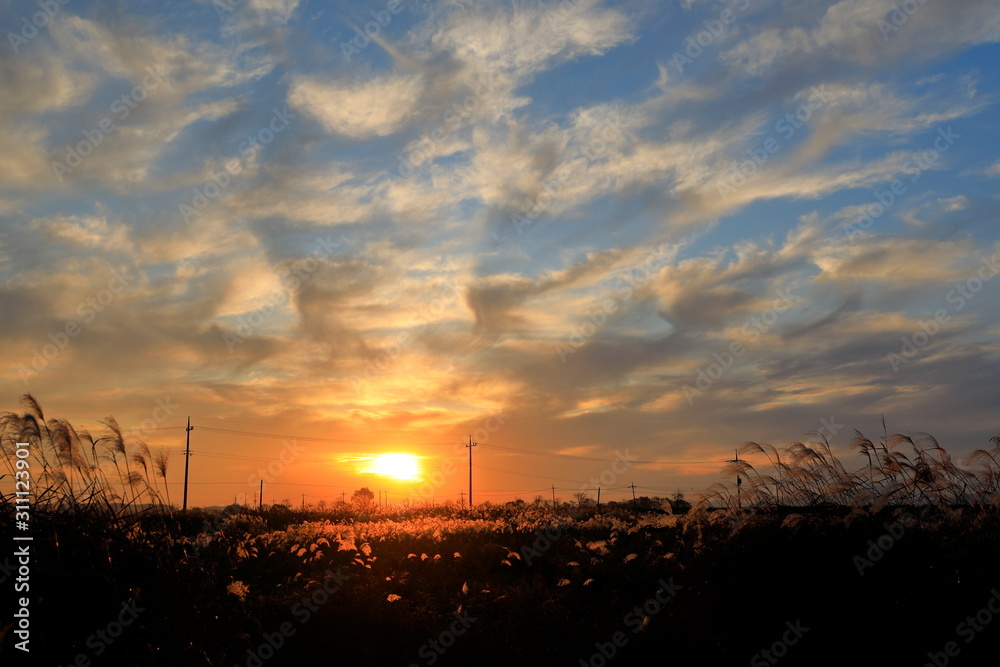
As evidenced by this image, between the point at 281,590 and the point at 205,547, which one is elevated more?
the point at 205,547

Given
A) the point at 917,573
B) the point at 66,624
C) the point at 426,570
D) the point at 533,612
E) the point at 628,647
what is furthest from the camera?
the point at 426,570

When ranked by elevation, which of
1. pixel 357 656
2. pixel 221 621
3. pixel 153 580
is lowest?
pixel 357 656

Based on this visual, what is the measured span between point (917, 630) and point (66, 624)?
380 inches

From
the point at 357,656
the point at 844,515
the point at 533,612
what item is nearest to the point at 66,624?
the point at 357,656

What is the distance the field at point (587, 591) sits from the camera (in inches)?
295

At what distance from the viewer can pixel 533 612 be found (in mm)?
11648

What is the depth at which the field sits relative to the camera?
7.50 metres

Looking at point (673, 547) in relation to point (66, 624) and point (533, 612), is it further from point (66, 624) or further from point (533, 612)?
point (66, 624)

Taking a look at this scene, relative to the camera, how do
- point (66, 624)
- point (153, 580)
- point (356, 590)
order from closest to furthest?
point (66, 624), point (153, 580), point (356, 590)

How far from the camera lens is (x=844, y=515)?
10.8m

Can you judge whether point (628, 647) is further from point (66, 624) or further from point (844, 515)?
point (66, 624)

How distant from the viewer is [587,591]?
490 inches

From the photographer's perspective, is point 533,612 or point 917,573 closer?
point 917,573

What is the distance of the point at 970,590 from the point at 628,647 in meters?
4.43
